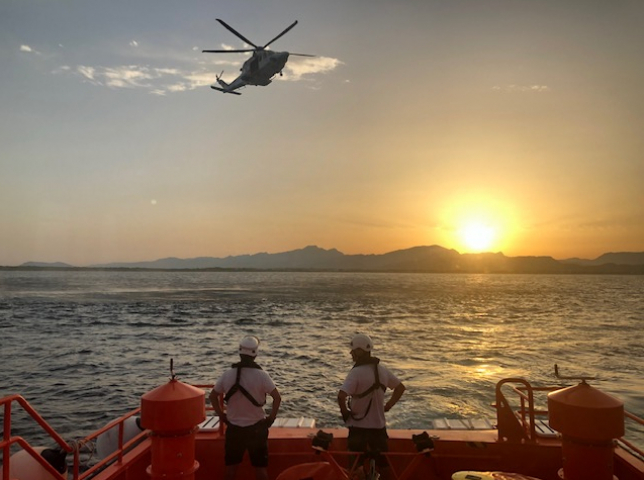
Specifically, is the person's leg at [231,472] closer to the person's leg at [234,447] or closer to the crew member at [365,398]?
the person's leg at [234,447]

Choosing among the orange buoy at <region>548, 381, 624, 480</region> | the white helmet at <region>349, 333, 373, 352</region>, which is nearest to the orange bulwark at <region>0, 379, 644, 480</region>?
the orange buoy at <region>548, 381, 624, 480</region>

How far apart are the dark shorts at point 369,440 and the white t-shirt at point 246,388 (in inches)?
44.4

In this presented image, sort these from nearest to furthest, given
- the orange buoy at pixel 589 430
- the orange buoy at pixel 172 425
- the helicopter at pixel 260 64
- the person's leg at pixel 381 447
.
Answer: the orange buoy at pixel 589 430 → the orange buoy at pixel 172 425 → the person's leg at pixel 381 447 → the helicopter at pixel 260 64

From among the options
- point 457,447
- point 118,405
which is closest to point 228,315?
point 118,405

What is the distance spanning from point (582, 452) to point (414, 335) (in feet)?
140

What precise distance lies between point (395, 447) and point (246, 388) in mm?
2592

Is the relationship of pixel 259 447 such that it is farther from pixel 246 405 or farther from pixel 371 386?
pixel 371 386

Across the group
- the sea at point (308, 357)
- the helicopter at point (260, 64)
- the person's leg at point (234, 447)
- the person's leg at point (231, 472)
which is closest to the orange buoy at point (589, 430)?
the person's leg at point (234, 447)

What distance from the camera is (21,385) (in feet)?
87.1

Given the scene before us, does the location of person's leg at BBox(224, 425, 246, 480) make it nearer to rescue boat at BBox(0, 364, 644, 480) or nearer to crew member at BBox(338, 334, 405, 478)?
rescue boat at BBox(0, 364, 644, 480)

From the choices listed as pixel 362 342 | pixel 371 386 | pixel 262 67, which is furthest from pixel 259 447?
pixel 262 67

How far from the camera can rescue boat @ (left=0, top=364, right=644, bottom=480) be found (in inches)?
221

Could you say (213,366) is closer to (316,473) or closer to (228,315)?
(316,473)

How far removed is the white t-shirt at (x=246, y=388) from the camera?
6.26m
